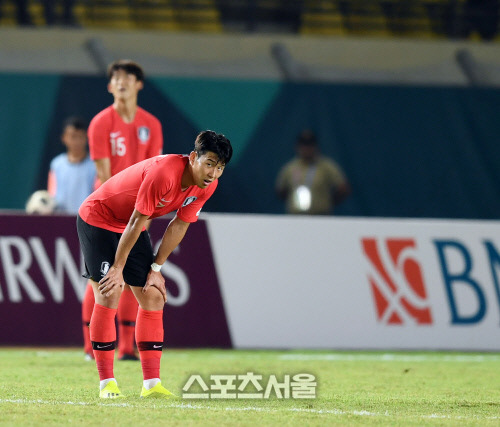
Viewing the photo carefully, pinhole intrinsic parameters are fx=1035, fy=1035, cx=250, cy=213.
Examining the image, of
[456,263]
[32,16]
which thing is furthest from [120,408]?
[32,16]

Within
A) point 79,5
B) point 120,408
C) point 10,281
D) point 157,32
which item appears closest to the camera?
point 120,408

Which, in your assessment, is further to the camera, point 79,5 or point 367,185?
point 79,5

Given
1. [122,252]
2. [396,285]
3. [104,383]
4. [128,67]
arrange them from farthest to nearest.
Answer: [396,285] < [128,67] < [104,383] < [122,252]

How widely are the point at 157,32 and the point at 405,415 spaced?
9.82 m

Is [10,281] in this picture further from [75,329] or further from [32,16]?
[32,16]

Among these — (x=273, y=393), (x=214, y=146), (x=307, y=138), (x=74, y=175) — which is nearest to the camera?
(x=214, y=146)

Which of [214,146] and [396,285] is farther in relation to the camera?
[396,285]

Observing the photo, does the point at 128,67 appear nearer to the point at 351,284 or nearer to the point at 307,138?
the point at 351,284

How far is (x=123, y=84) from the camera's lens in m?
8.45

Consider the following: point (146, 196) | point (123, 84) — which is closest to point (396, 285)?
point (123, 84)

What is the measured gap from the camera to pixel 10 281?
9820 mm

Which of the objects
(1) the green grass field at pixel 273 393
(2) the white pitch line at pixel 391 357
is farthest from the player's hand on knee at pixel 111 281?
(2) the white pitch line at pixel 391 357

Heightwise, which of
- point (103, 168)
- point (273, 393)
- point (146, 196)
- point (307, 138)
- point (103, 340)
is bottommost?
point (273, 393)

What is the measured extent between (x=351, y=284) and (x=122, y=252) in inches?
183
